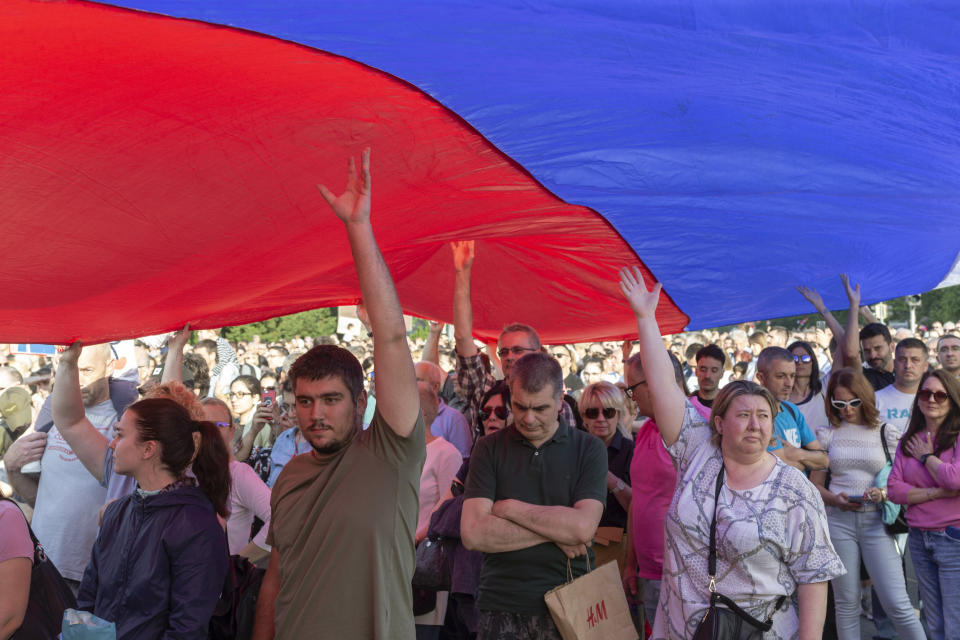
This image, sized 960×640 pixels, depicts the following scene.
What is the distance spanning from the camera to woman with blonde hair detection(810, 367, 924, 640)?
5988mm

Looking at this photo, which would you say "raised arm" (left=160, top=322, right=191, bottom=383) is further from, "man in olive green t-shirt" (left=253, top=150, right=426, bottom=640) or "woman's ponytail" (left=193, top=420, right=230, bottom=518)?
"man in olive green t-shirt" (left=253, top=150, right=426, bottom=640)

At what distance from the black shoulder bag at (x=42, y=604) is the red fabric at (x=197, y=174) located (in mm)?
1157

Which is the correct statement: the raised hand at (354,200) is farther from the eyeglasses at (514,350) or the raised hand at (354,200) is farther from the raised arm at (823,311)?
the raised arm at (823,311)

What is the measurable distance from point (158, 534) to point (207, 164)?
1361 millimetres

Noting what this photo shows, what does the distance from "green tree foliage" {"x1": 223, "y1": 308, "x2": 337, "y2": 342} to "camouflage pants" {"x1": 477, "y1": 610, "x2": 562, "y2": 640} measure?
993 inches

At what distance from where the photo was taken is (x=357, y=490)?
279 cm

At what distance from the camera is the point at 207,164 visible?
10.6 feet

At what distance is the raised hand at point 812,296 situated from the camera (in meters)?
6.00

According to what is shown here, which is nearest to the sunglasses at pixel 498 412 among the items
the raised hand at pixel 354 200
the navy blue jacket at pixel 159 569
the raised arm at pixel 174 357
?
the navy blue jacket at pixel 159 569

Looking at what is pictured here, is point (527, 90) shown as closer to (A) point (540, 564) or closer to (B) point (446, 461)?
(A) point (540, 564)

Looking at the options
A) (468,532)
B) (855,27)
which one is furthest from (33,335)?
(855,27)

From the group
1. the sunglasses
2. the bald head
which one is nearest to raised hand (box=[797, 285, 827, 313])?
the sunglasses

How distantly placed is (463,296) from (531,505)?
5.97 ft

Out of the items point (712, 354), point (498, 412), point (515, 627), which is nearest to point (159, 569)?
point (515, 627)
